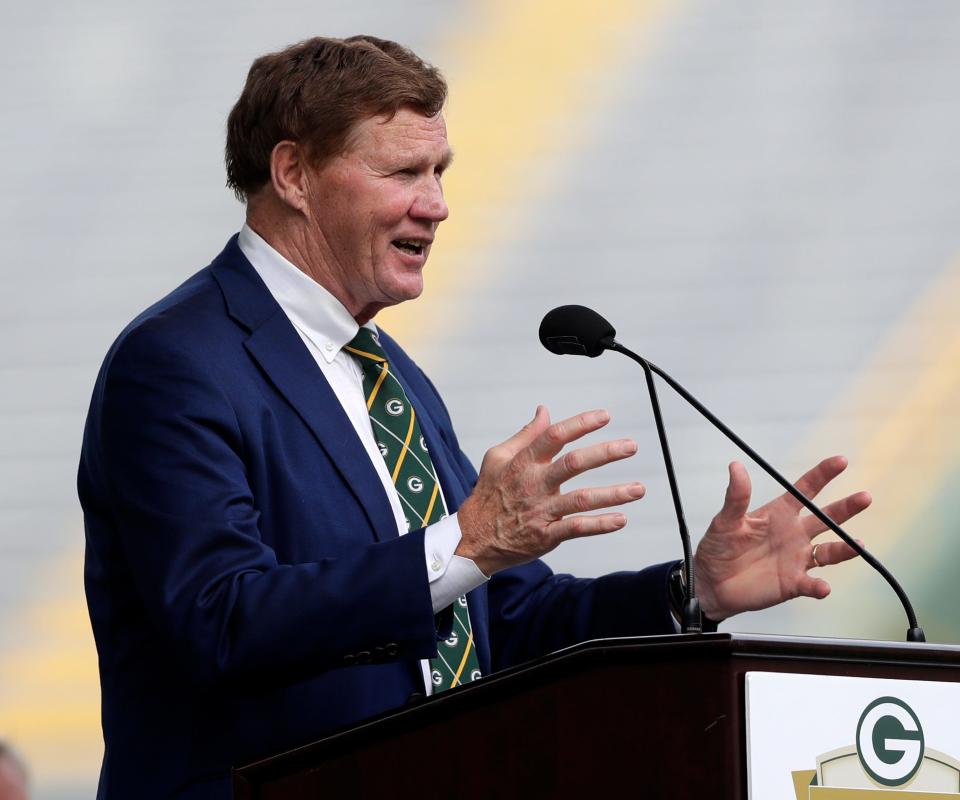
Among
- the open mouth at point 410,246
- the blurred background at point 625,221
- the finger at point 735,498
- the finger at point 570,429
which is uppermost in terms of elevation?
the blurred background at point 625,221

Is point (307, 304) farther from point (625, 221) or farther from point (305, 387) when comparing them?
point (625, 221)

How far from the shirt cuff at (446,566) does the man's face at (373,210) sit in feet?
1.89

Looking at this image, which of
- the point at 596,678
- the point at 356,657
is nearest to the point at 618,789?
→ the point at 596,678

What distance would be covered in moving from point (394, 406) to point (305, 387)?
0.20m

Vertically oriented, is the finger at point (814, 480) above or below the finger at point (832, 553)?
above

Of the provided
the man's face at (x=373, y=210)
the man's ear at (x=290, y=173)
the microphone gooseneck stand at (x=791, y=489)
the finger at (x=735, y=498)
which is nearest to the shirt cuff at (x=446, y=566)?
the microphone gooseneck stand at (x=791, y=489)

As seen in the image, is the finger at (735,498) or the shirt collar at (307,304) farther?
the shirt collar at (307,304)

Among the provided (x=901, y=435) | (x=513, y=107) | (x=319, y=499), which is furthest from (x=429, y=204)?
(x=901, y=435)

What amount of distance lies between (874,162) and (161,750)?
8.70ft

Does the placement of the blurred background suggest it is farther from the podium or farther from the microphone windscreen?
the podium

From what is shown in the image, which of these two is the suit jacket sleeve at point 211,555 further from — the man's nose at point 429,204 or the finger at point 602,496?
the man's nose at point 429,204

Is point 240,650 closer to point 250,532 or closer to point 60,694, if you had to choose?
point 250,532

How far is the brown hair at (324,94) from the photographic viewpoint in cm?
216

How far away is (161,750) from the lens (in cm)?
182
